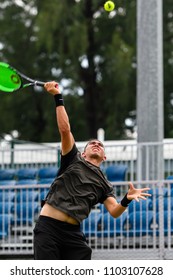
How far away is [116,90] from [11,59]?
4.66 m

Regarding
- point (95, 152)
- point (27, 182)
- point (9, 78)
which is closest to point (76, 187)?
point (95, 152)

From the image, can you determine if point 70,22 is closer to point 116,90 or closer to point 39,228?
point 116,90

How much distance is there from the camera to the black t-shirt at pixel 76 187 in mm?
7766

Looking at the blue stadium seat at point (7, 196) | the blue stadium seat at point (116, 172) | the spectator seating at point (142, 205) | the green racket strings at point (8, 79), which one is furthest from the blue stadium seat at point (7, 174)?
the green racket strings at point (8, 79)

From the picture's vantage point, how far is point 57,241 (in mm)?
7754

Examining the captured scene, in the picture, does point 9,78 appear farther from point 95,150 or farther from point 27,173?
point 27,173

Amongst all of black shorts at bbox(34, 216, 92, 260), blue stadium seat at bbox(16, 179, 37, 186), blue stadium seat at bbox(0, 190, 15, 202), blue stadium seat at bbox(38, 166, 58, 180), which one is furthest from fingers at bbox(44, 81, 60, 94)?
blue stadium seat at bbox(38, 166, 58, 180)

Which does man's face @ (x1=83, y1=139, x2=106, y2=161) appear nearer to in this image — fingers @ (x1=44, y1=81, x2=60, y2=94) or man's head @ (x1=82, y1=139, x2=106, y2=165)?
man's head @ (x1=82, y1=139, x2=106, y2=165)

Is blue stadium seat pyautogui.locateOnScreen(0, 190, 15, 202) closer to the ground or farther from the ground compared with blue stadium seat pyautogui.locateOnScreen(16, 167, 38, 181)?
closer to the ground

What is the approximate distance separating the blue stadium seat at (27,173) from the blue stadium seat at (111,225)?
2899 millimetres

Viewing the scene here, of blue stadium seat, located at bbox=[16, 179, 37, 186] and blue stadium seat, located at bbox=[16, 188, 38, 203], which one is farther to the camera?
blue stadium seat, located at bbox=[16, 179, 37, 186]

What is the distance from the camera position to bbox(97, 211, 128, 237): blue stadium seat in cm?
1211

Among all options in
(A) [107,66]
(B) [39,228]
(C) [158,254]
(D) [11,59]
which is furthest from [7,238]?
(D) [11,59]

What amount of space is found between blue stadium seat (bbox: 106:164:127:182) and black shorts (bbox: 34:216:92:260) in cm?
598
